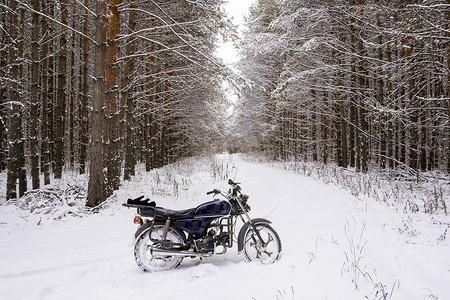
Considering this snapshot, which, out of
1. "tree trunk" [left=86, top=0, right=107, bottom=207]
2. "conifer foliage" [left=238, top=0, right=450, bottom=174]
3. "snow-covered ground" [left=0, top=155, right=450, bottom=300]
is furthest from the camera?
"conifer foliage" [left=238, top=0, right=450, bottom=174]

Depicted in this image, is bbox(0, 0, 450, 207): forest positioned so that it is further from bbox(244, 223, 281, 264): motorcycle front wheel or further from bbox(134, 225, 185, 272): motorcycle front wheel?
bbox(244, 223, 281, 264): motorcycle front wheel

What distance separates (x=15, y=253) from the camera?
459 cm

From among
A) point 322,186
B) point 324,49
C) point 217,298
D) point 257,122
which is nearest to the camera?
point 217,298

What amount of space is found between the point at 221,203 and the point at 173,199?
17.1ft

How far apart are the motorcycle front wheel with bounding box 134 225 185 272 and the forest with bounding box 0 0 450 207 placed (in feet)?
13.5

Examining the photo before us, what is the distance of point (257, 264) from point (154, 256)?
5.15ft

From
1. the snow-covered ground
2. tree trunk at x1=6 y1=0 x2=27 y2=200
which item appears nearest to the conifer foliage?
the snow-covered ground

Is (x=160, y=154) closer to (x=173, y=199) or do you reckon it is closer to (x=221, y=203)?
(x=173, y=199)

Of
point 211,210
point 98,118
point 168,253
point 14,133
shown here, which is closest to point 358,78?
point 98,118

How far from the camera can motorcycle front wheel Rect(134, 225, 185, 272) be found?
3.88 metres

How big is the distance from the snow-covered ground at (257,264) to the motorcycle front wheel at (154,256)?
0.51 ft

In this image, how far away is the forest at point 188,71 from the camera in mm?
7793

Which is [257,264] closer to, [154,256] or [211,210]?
[211,210]

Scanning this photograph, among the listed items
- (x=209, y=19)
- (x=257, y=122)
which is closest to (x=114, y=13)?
(x=209, y=19)
